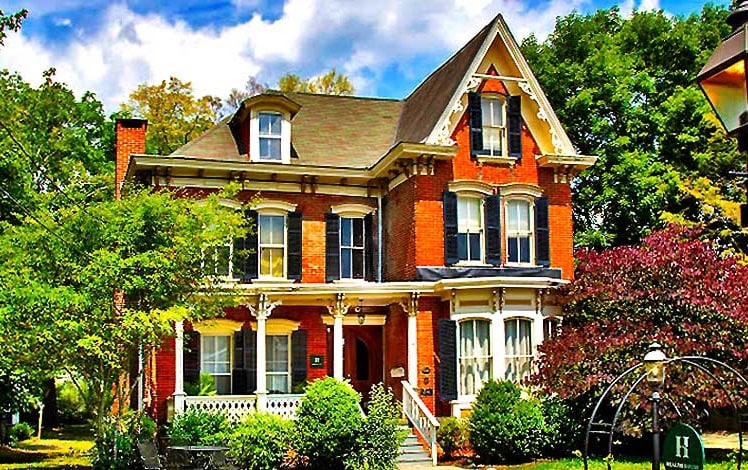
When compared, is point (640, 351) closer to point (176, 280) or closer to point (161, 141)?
point (176, 280)

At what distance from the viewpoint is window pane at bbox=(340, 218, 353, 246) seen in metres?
24.9

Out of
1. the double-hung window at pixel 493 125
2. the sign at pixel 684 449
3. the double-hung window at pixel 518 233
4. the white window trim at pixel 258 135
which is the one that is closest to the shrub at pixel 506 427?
the double-hung window at pixel 518 233

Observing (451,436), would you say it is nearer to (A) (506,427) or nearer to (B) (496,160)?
(A) (506,427)

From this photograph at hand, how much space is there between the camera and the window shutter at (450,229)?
75.7 ft

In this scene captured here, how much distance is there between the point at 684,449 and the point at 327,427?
30.9ft

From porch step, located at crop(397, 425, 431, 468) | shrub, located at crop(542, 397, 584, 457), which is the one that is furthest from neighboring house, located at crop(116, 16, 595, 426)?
shrub, located at crop(542, 397, 584, 457)

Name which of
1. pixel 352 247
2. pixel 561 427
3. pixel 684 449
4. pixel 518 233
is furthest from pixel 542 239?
pixel 684 449

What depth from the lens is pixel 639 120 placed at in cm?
3109

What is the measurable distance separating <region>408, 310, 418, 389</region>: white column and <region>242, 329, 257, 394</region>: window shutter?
3.98 m

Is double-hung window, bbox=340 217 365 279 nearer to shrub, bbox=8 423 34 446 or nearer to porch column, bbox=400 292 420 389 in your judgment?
porch column, bbox=400 292 420 389

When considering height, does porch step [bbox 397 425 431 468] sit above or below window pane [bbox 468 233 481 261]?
below

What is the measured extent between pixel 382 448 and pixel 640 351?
6.02 meters

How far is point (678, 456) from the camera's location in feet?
33.0

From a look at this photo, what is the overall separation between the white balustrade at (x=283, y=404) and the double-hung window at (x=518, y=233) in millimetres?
7188
